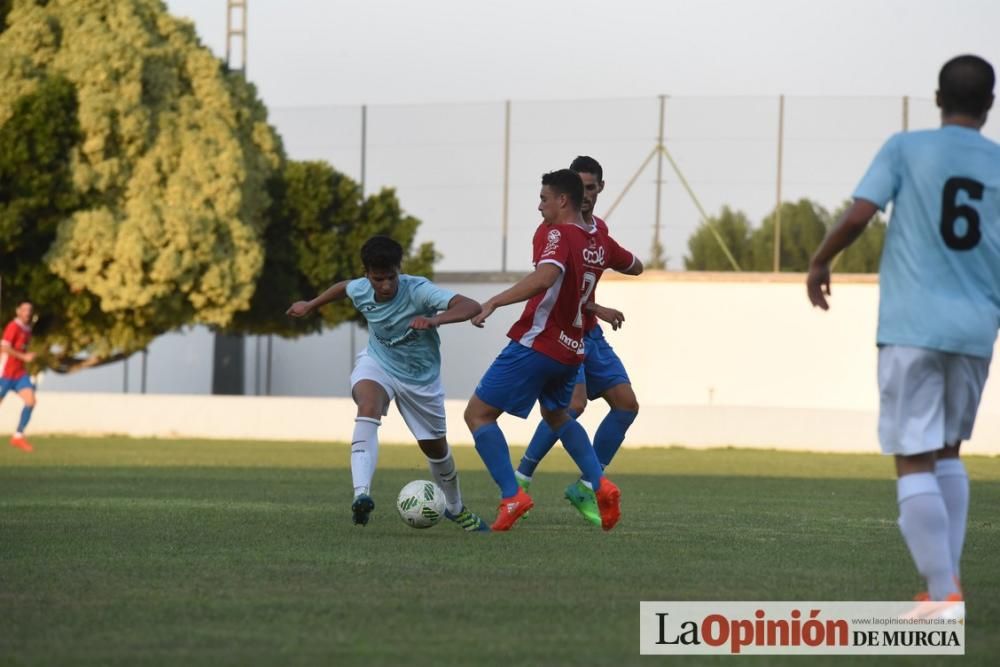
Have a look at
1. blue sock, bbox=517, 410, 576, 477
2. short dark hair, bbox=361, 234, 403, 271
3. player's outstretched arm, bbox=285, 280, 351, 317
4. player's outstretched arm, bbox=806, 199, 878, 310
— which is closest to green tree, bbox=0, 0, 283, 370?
blue sock, bbox=517, 410, 576, 477

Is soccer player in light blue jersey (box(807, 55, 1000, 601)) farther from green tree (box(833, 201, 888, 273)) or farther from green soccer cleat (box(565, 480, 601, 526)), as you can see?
green tree (box(833, 201, 888, 273))

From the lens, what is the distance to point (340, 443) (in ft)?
90.6

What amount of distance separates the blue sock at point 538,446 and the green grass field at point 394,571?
387mm

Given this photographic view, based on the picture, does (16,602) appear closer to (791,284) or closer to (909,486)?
(909,486)

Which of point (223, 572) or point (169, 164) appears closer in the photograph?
point (223, 572)

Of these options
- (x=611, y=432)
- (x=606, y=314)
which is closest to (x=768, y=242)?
(x=611, y=432)

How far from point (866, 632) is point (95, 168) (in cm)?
2798

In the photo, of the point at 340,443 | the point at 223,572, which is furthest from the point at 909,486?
the point at 340,443

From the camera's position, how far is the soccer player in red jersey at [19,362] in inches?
910

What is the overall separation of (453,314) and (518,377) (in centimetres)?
61

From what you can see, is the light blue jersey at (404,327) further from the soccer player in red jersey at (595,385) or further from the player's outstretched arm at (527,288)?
the soccer player in red jersey at (595,385)

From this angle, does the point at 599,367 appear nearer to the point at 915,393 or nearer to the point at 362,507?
the point at 362,507

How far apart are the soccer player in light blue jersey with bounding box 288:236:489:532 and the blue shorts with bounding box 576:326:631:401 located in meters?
1.38

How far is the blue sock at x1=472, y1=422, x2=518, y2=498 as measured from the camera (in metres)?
9.88
